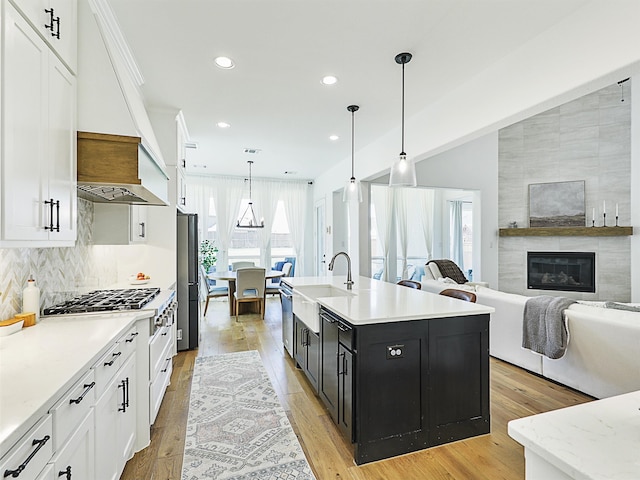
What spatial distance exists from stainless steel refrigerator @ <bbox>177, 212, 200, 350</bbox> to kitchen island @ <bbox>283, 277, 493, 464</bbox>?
240 cm

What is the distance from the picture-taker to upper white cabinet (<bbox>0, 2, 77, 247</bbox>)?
4.17 ft

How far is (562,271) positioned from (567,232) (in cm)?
78

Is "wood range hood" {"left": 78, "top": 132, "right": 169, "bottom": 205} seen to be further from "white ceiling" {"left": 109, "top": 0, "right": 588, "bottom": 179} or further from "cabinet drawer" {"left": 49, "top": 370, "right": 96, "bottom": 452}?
Result: "cabinet drawer" {"left": 49, "top": 370, "right": 96, "bottom": 452}

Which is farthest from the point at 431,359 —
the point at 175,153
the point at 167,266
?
the point at 175,153

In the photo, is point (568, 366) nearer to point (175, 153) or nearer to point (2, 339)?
point (2, 339)

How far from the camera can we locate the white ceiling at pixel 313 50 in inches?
83.2

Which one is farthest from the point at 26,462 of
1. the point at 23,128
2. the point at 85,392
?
the point at 23,128

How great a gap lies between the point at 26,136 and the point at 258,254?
6.56 metres

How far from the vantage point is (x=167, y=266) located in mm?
3721

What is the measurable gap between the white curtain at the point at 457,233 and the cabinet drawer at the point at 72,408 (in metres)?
8.11

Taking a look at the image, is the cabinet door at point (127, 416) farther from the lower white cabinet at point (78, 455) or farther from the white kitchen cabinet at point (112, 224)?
the white kitchen cabinet at point (112, 224)

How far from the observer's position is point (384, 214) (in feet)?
25.2

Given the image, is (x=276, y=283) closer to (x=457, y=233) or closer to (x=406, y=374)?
(x=457, y=233)

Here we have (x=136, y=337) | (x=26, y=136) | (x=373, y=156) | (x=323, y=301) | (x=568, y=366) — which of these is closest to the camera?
(x=26, y=136)
